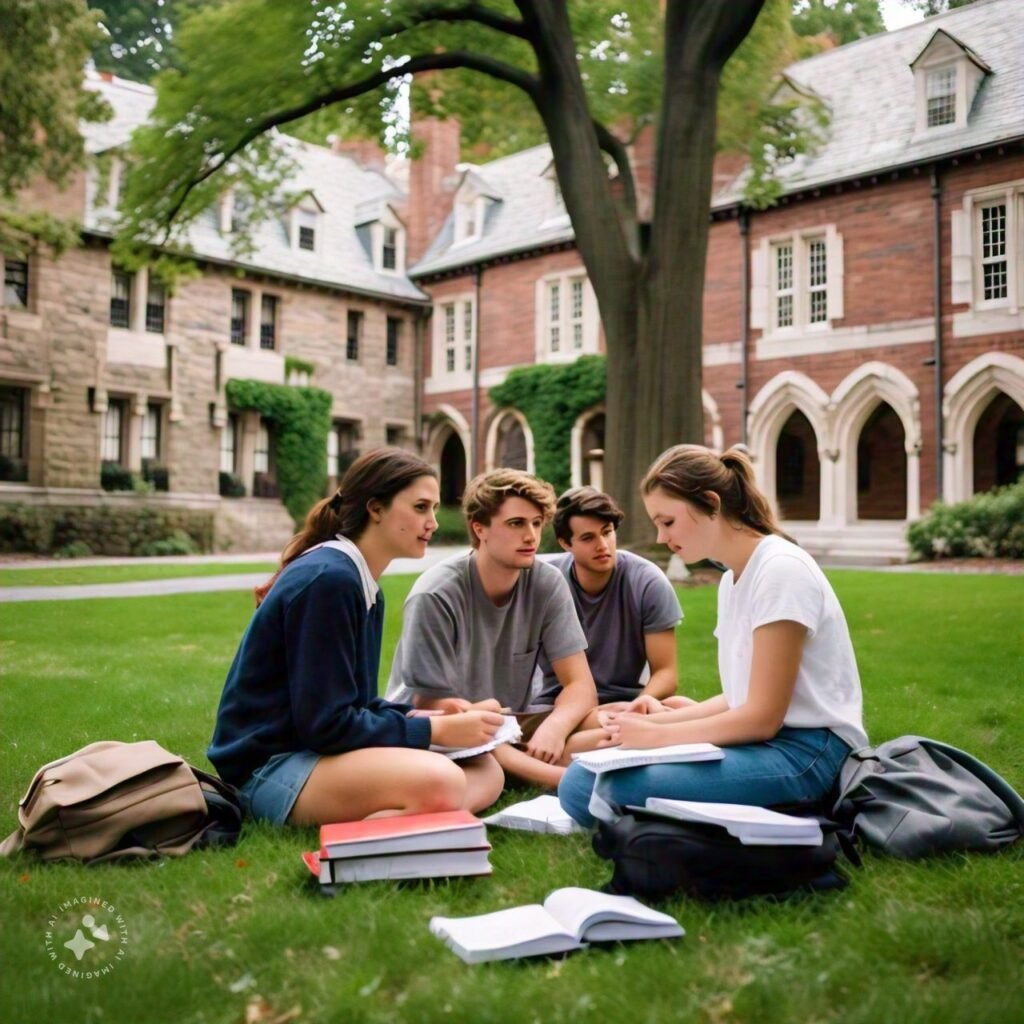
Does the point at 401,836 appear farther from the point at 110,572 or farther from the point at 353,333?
the point at 353,333

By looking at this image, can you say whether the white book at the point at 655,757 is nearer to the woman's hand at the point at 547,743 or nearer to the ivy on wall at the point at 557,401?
the woman's hand at the point at 547,743

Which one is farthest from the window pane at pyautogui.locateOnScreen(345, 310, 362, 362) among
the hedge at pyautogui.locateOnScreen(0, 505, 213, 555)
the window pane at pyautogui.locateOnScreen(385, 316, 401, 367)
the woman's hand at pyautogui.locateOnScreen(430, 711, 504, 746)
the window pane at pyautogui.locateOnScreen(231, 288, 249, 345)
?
the woman's hand at pyautogui.locateOnScreen(430, 711, 504, 746)

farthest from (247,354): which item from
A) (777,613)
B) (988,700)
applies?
(777,613)

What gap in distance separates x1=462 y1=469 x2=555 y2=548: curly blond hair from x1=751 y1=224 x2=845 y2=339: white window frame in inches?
710

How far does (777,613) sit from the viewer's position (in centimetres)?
307

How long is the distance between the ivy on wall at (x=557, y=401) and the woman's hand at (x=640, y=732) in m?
21.1

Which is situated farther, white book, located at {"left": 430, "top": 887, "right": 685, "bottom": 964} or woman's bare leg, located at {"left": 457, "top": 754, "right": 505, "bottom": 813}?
woman's bare leg, located at {"left": 457, "top": 754, "right": 505, "bottom": 813}

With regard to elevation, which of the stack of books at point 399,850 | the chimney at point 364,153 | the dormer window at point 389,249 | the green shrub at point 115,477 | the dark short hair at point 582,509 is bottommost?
the stack of books at point 399,850

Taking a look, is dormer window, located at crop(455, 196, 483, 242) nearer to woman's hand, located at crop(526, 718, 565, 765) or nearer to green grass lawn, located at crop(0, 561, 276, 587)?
green grass lawn, located at crop(0, 561, 276, 587)

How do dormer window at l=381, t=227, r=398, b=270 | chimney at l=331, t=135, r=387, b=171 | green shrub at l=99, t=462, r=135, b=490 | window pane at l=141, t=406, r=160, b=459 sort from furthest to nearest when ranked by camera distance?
chimney at l=331, t=135, r=387, b=171
dormer window at l=381, t=227, r=398, b=270
window pane at l=141, t=406, r=160, b=459
green shrub at l=99, t=462, r=135, b=490

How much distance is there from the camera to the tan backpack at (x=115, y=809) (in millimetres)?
3281

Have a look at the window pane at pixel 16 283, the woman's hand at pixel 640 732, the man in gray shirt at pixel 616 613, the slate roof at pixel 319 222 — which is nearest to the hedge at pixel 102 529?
the window pane at pixel 16 283

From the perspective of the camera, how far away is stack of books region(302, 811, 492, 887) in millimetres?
3008

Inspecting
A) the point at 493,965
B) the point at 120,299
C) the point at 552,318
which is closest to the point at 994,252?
the point at 552,318
